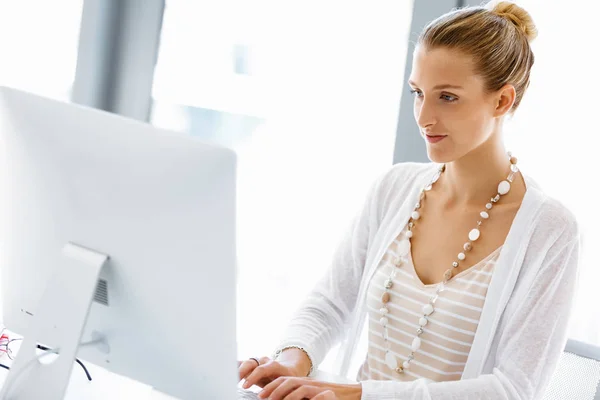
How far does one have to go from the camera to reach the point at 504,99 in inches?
65.1

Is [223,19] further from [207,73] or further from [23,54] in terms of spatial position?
[23,54]

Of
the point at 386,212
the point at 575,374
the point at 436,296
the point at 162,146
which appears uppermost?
the point at 162,146

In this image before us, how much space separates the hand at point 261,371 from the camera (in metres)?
1.45

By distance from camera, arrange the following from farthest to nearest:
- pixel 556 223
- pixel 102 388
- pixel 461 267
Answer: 1. pixel 461 267
2. pixel 556 223
3. pixel 102 388

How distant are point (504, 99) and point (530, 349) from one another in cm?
52

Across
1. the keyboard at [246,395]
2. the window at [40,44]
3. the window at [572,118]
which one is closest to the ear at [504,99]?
the window at [572,118]

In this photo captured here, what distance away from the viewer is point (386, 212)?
1.89m

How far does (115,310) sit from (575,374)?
0.99m

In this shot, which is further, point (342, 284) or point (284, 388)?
point (342, 284)

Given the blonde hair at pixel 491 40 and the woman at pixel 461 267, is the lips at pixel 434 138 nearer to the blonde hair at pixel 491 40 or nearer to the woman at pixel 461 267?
the woman at pixel 461 267

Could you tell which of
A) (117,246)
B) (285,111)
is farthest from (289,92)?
(117,246)

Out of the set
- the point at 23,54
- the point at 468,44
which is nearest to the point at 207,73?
the point at 23,54

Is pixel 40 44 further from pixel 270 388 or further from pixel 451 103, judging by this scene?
pixel 270 388

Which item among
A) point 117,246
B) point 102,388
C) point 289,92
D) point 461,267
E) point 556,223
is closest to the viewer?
point 117,246
